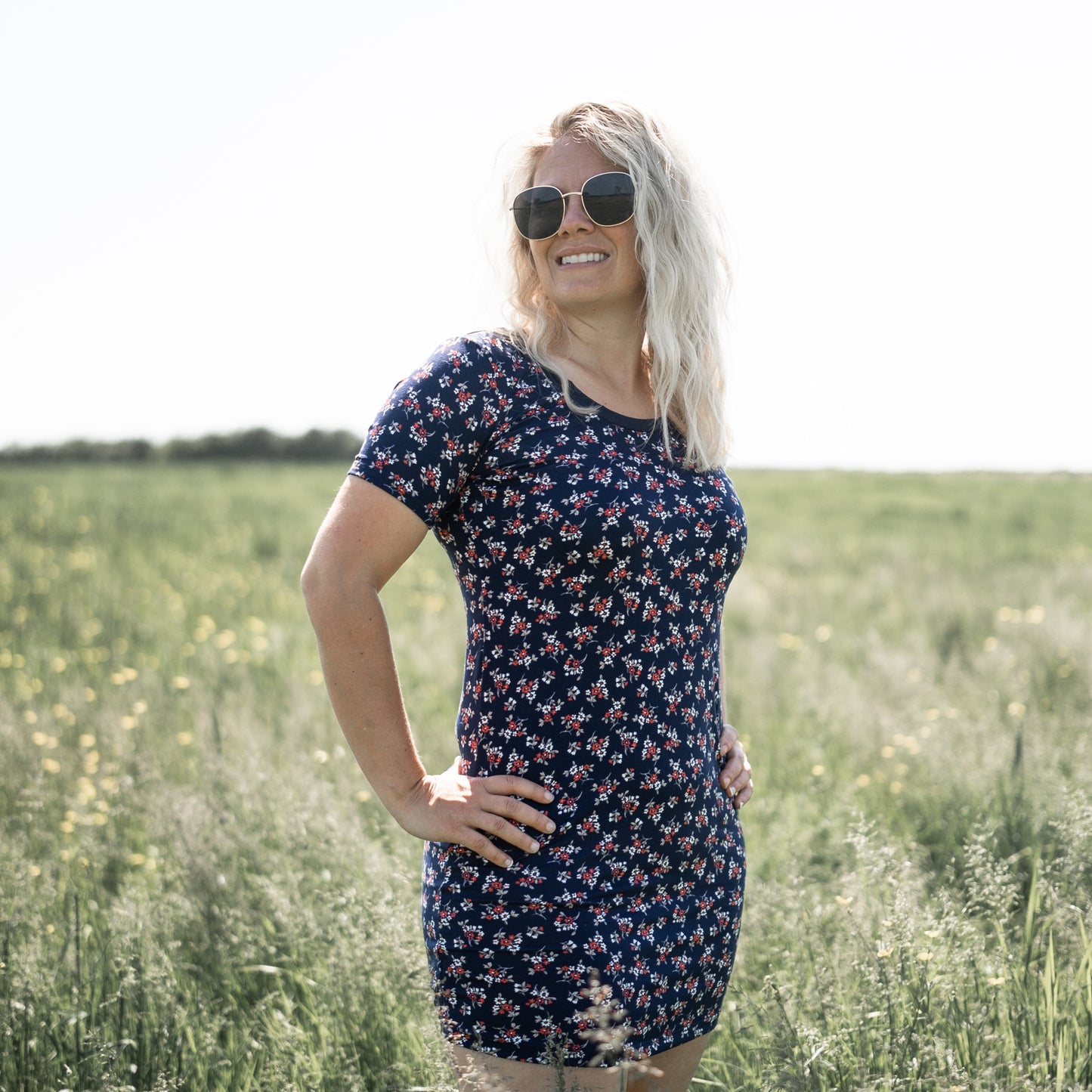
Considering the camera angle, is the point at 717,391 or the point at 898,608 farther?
the point at 898,608

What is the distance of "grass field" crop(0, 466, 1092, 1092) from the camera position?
7.59 ft

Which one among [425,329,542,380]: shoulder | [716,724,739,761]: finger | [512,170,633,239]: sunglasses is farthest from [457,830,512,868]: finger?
[512,170,633,239]: sunglasses

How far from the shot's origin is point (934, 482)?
24.2m

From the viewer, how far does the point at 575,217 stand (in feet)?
6.57

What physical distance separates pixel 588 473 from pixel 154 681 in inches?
193

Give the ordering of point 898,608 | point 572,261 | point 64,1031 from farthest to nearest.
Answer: point 898,608 < point 64,1031 < point 572,261

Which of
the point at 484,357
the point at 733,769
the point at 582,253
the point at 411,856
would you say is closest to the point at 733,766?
the point at 733,769

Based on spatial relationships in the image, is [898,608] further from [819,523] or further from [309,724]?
[819,523]

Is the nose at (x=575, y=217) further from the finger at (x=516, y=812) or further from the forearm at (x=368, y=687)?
the finger at (x=516, y=812)

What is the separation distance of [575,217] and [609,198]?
0.24ft

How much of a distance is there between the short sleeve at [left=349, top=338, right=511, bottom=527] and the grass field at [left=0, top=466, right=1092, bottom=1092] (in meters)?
1.00

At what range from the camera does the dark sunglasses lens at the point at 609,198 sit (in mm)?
1982

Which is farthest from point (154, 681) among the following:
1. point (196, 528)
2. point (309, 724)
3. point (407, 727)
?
point (196, 528)

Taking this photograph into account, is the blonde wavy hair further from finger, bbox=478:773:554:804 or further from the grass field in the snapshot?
the grass field
